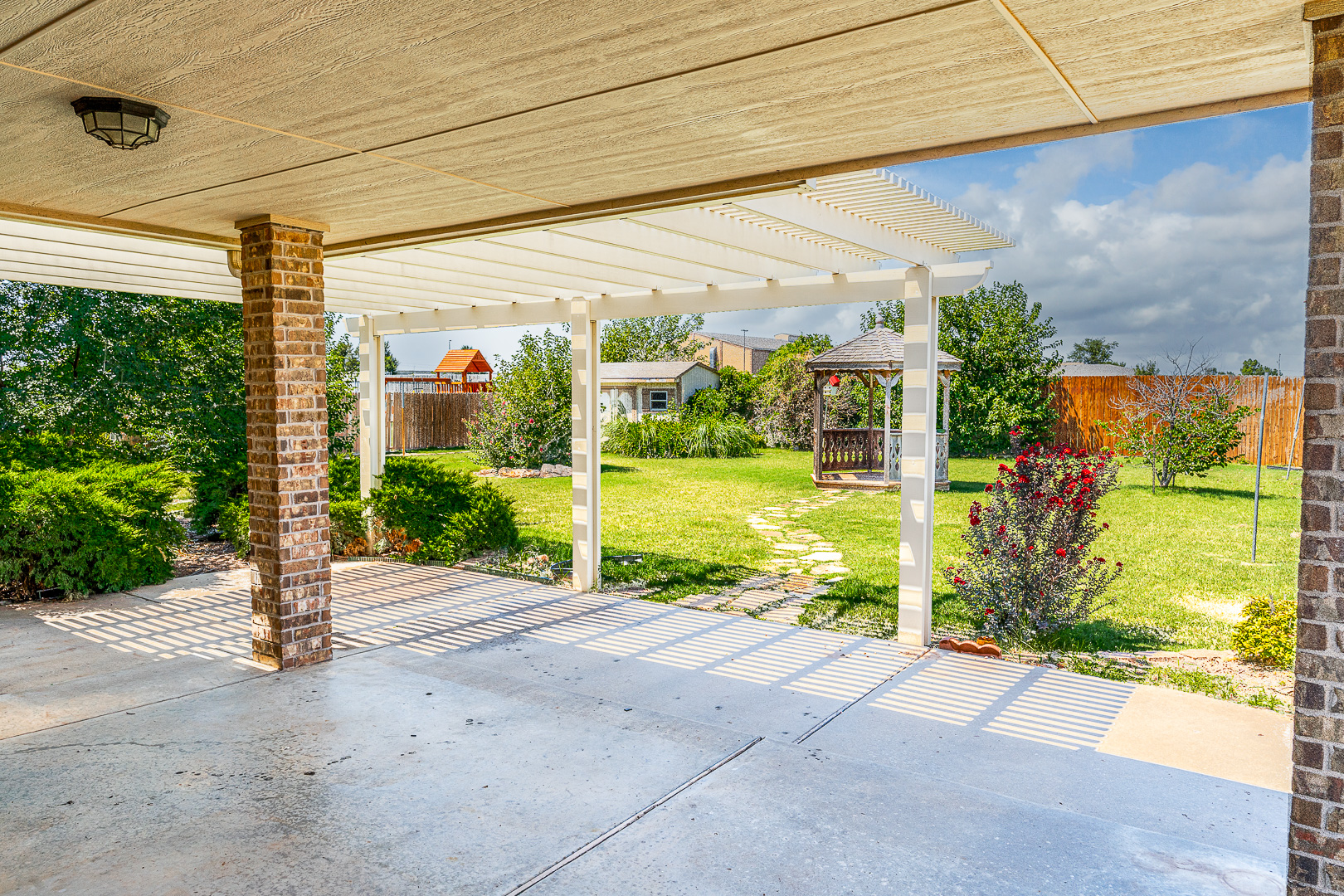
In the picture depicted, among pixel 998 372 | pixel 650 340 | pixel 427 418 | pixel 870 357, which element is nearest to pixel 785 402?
pixel 998 372

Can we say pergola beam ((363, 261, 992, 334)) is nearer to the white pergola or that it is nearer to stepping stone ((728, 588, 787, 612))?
the white pergola

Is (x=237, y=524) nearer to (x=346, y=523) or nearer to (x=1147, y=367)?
(x=346, y=523)

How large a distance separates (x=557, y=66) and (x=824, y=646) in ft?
14.1

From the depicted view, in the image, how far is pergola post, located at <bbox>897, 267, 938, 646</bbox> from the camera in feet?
18.6

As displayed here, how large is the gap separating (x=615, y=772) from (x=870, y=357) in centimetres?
1364

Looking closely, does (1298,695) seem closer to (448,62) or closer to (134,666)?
(448,62)

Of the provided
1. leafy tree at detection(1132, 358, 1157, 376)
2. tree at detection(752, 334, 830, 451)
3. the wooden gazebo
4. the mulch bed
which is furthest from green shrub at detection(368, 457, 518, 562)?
leafy tree at detection(1132, 358, 1157, 376)

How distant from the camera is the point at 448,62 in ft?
8.30

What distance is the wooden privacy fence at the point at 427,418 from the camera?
77.9 feet

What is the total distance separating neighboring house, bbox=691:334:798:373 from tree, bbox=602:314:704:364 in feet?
2.97

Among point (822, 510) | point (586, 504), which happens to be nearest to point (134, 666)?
point (586, 504)

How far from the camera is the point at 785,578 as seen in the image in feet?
27.3

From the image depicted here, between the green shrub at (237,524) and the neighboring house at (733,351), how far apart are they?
123 ft

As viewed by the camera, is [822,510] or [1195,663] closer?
[1195,663]
